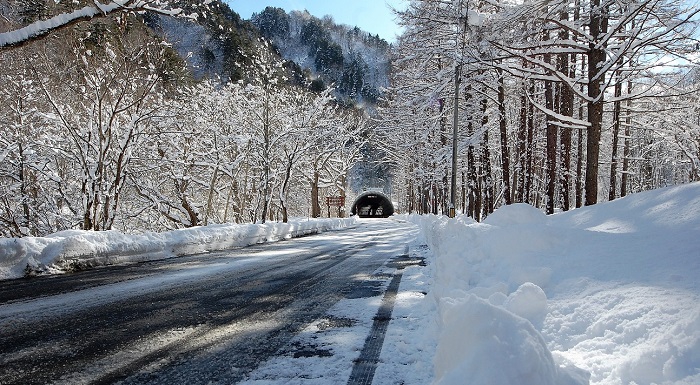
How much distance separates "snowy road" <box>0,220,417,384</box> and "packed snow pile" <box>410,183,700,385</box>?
1480mm

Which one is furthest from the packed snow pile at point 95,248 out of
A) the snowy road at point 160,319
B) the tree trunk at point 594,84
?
the tree trunk at point 594,84

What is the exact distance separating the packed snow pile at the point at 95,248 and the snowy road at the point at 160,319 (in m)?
0.62

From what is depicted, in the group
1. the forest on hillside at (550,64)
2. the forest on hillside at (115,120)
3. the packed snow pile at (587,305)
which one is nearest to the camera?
the packed snow pile at (587,305)

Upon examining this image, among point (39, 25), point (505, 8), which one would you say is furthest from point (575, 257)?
point (39, 25)

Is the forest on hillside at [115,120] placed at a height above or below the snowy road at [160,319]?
above

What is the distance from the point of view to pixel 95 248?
7.71 metres

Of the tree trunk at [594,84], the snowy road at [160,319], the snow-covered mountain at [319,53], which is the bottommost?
the snowy road at [160,319]

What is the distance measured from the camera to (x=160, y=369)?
2637mm

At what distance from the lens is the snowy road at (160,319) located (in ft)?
8.70

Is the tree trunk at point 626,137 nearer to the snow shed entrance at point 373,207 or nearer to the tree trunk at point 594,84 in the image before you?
the tree trunk at point 594,84

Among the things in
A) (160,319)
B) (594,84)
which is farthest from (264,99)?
(160,319)

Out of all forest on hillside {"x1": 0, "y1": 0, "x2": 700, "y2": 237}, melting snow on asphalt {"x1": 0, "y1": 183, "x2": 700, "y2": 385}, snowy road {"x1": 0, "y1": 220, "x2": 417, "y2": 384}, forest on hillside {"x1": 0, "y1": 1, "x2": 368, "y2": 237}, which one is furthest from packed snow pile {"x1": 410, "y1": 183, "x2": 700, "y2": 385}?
forest on hillside {"x1": 0, "y1": 1, "x2": 368, "y2": 237}

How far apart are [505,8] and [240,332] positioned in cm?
855

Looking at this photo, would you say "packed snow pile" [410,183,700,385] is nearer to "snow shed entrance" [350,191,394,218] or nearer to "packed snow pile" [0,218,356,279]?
"packed snow pile" [0,218,356,279]
